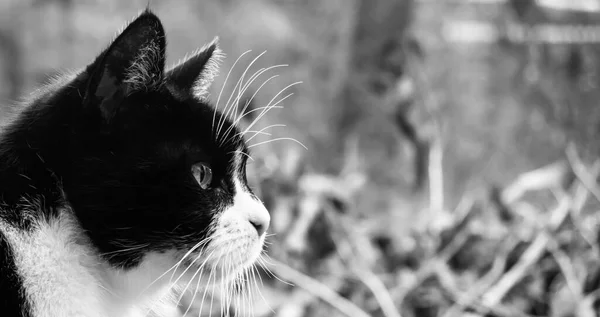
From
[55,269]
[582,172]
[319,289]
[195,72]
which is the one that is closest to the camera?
[55,269]

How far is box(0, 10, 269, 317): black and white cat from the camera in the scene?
0.83m

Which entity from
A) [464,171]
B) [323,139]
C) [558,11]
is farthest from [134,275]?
[464,171]

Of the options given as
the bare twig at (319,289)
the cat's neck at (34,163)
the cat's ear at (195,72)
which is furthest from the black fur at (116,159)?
the bare twig at (319,289)

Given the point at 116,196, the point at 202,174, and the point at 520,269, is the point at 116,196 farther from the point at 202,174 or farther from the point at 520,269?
the point at 520,269

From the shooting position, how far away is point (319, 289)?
1.44m

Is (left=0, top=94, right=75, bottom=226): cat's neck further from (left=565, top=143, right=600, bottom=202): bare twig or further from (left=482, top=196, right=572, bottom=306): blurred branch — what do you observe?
(left=565, top=143, right=600, bottom=202): bare twig

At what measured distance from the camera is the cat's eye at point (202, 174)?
3.06 ft

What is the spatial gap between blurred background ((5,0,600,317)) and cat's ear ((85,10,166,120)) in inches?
11.9


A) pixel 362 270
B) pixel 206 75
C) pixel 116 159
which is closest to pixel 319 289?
pixel 362 270

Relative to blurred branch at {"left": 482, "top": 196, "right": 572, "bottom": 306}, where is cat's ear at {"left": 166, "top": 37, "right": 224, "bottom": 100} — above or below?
above

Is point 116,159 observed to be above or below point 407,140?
above

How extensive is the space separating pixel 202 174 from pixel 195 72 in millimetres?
220

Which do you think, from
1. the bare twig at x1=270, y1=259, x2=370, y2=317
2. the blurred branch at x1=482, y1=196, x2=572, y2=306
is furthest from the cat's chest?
the blurred branch at x1=482, y1=196, x2=572, y2=306

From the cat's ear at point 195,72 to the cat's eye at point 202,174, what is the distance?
17cm
